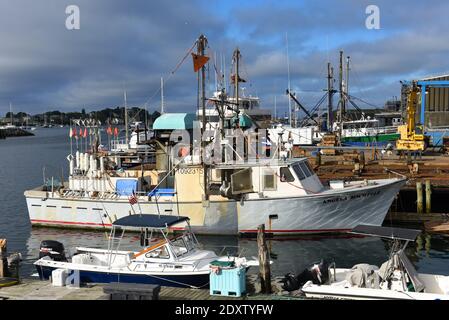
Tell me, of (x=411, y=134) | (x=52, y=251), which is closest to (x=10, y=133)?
(x=411, y=134)

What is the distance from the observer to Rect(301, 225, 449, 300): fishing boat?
11797 millimetres

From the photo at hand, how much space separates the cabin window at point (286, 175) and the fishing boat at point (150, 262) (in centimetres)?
712

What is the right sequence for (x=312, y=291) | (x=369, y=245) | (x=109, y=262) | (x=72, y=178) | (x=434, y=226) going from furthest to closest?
(x=72, y=178), (x=434, y=226), (x=369, y=245), (x=109, y=262), (x=312, y=291)

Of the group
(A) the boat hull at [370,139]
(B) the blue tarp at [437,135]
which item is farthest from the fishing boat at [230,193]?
(A) the boat hull at [370,139]

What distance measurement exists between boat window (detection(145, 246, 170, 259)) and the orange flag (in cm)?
921

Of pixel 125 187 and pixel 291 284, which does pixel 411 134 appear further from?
pixel 291 284

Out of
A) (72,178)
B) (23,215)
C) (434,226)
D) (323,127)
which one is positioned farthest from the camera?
(323,127)

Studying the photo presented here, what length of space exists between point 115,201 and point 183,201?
3581 millimetres

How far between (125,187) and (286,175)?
8.20 meters

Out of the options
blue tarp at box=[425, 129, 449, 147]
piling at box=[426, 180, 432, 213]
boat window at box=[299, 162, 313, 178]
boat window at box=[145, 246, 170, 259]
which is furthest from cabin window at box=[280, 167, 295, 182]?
blue tarp at box=[425, 129, 449, 147]

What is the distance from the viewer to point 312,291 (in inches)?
485
